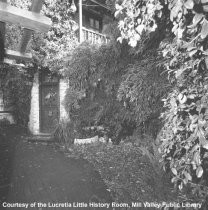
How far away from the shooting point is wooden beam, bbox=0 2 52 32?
293cm

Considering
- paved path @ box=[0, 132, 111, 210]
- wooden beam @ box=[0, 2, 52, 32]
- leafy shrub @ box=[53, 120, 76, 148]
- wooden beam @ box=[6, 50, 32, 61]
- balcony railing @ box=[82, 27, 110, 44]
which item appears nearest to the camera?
wooden beam @ box=[0, 2, 52, 32]

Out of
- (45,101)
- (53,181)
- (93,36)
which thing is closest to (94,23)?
(93,36)

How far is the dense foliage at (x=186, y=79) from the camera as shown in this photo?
5.72 ft

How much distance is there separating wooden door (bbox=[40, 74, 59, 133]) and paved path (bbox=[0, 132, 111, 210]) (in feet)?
11.6

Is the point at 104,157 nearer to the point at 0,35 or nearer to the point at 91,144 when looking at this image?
the point at 91,144

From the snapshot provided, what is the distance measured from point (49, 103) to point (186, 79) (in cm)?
1055

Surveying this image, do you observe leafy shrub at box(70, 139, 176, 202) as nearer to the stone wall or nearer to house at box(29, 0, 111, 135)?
house at box(29, 0, 111, 135)

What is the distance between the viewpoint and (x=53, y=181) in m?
5.82

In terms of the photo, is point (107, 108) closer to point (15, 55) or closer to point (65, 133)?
point (65, 133)

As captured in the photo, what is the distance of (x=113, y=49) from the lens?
8.38 metres

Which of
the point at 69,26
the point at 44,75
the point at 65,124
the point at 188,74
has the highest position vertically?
the point at 69,26

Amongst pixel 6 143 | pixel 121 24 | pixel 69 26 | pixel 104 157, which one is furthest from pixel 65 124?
pixel 121 24

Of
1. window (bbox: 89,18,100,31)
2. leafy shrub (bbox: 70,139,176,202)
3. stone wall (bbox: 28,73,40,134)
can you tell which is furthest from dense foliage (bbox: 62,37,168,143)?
window (bbox: 89,18,100,31)

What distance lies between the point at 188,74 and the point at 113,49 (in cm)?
642
